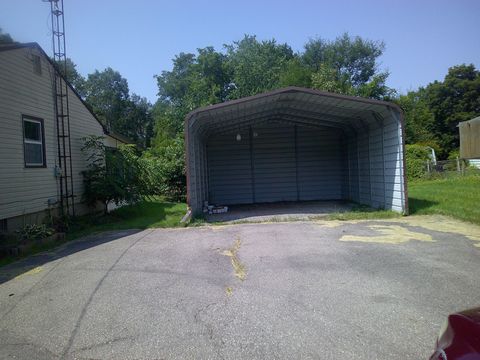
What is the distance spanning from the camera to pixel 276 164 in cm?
1794

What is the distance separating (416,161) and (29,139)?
70.7 ft

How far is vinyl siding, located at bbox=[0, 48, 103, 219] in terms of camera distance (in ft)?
29.3

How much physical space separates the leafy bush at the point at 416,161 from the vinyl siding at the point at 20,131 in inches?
787

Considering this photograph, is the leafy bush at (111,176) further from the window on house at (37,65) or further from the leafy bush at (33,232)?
the leafy bush at (33,232)

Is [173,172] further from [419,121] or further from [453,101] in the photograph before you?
[453,101]

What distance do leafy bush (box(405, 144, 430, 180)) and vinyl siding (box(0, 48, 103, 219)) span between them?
65.5 feet

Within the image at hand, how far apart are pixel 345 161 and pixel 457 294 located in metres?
12.8

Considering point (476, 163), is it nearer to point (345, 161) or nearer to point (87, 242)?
point (345, 161)

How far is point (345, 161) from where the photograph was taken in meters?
17.2

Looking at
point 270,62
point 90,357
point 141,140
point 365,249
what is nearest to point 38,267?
point 90,357

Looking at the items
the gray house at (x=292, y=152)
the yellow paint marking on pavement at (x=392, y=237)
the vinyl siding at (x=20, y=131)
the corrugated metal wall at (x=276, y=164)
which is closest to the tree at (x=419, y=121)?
the corrugated metal wall at (x=276, y=164)

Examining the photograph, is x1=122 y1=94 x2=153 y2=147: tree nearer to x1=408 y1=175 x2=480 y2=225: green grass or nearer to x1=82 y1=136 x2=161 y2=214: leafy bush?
x1=82 y1=136 x2=161 y2=214: leafy bush

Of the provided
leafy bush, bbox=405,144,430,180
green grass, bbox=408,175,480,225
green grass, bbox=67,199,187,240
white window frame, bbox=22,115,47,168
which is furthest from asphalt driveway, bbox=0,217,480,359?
leafy bush, bbox=405,144,430,180

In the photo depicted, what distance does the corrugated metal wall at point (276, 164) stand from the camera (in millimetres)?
17797
